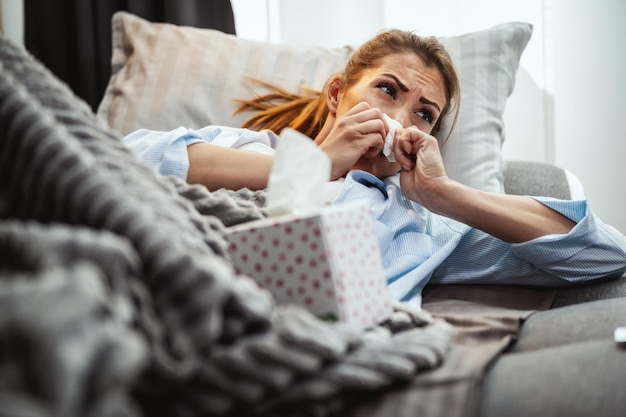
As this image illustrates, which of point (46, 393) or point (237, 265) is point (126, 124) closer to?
point (237, 265)

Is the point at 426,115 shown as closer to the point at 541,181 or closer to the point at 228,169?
the point at 541,181

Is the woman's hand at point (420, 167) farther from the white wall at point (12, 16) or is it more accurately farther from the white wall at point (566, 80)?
the white wall at point (12, 16)

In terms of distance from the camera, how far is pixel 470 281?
3.68 feet

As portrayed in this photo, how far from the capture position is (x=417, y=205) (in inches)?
48.4

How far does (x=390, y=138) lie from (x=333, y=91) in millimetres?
338

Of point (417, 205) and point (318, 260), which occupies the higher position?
point (318, 260)

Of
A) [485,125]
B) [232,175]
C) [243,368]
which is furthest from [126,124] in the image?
[243,368]

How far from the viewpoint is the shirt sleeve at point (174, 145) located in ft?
3.64

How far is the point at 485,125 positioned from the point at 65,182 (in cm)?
125

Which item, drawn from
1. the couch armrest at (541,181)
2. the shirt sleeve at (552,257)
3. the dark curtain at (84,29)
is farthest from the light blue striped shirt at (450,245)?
the dark curtain at (84,29)

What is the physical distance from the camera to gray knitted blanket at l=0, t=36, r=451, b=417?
1.14 ft

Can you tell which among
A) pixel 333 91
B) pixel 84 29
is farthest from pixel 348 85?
pixel 84 29

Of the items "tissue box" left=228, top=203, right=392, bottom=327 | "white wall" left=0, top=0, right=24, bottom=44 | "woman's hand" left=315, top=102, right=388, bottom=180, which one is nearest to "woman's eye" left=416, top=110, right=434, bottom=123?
"woman's hand" left=315, top=102, right=388, bottom=180

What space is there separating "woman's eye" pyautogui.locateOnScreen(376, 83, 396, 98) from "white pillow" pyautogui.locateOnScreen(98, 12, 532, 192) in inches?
10.5
